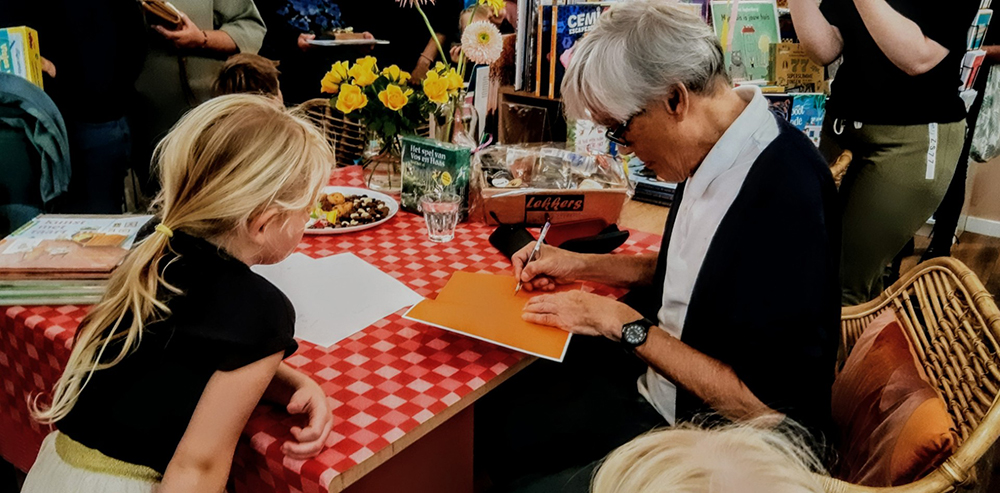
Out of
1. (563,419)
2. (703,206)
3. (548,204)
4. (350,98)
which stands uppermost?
(350,98)

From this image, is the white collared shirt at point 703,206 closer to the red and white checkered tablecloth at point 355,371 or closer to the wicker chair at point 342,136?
the red and white checkered tablecloth at point 355,371

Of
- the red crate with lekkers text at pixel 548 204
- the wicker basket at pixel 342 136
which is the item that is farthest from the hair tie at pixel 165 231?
the wicker basket at pixel 342 136

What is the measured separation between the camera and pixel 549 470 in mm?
1281

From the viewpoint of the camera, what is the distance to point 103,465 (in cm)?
99

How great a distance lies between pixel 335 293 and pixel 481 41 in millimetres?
866

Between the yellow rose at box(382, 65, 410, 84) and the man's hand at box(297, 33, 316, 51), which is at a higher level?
the man's hand at box(297, 33, 316, 51)

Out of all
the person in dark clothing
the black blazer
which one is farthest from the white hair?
the person in dark clothing

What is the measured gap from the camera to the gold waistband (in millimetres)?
984

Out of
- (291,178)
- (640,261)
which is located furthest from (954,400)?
(291,178)

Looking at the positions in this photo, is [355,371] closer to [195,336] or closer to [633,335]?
[195,336]

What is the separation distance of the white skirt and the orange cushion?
1.08 m

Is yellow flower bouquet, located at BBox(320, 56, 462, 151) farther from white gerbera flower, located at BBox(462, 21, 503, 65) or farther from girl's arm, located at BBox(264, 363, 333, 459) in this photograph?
girl's arm, located at BBox(264, 363, 333, 459)

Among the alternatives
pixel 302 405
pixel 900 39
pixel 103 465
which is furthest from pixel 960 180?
pixel 103 465

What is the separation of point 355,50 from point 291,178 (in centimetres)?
249
